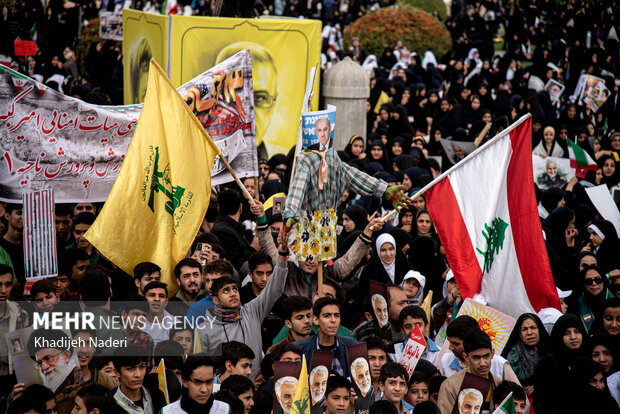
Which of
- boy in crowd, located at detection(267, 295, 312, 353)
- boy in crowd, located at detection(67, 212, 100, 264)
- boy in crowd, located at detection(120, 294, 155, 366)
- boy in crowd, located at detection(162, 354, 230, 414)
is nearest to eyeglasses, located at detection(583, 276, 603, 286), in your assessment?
boy in crowd, located at detection(267, 295, 312, 353)

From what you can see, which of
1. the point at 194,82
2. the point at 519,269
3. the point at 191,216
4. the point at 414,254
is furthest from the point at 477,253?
the point at 194,82

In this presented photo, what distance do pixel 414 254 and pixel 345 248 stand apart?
25.1 inches

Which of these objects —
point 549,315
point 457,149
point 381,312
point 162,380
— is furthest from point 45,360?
point 457,149

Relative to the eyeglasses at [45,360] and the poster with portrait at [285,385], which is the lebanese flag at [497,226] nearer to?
the poster with portrait at [285,385]

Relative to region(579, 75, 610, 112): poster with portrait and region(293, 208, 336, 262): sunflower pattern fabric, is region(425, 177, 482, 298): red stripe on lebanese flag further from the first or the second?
region(579, 75, 610, 112): poster with portrait

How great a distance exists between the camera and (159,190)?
288 inches

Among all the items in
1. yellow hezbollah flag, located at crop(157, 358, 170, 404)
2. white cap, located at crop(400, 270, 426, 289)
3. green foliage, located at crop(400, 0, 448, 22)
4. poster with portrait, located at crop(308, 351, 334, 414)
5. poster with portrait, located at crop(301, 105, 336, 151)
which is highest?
poster with portrait, located at crop(301, 105, 336, 151)

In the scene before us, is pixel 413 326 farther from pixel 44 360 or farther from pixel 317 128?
pixel 44 360

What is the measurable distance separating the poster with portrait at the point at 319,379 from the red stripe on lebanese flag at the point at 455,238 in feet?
7.35

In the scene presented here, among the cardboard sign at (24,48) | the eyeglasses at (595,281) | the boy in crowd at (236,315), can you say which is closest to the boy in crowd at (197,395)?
the boy in crowd at (236,315)

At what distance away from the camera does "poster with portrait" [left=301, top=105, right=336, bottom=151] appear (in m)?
6.68

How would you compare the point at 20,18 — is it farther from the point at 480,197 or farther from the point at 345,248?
the point at 480,197

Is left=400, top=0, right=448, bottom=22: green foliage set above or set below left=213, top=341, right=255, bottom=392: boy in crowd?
below

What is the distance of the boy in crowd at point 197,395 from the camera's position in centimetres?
504
